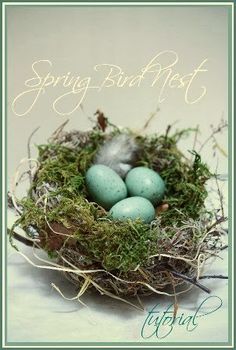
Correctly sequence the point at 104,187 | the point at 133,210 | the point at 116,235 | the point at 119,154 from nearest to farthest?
the point at 116,235, the point at 133,210, the point at 104,187, the point at 119,154

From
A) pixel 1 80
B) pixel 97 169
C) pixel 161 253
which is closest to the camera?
pixel 161 253

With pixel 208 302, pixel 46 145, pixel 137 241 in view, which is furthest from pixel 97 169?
pixel 208 302

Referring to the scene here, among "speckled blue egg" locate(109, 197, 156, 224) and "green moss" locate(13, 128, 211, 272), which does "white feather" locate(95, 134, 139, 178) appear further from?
"speckled blue egg" locate(109, 197, 156, 224)

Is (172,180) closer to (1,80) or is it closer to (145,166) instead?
(145,166)

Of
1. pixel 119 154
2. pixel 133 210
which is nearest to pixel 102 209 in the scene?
pixel 133 210

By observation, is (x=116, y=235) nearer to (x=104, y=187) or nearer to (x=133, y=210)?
(x=133, y=210)

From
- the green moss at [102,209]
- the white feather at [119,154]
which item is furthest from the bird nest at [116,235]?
the white feather at [119,154]
